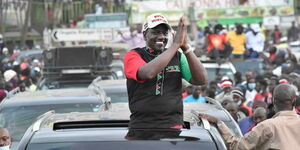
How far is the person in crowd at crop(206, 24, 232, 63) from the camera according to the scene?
2653 cm

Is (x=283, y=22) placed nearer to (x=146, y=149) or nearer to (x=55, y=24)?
(x=55, y=24)

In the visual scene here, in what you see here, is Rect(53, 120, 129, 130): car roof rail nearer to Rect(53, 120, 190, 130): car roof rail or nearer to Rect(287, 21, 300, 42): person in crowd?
Rect(53, 120, 190, 130): car roof rail

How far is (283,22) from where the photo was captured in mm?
47156

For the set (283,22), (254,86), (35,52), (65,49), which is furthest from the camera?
(283,22)

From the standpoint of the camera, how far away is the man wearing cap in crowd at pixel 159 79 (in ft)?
21.0

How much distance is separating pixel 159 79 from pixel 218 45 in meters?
20.9

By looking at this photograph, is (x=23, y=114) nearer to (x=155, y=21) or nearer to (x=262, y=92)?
(x=155, y=21)

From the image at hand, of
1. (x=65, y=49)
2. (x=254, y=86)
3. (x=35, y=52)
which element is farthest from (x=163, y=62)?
(x=35, y=52)

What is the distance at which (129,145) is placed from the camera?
5664mm

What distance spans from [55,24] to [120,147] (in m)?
43.6

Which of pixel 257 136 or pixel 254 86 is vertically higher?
pixel 257 136

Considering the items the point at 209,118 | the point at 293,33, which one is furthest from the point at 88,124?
the point at 293,33

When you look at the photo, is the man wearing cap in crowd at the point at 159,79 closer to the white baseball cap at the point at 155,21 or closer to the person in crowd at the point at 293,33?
the white baseball cap at the point at 155,21

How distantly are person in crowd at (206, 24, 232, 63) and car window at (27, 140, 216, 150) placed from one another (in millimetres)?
20302
